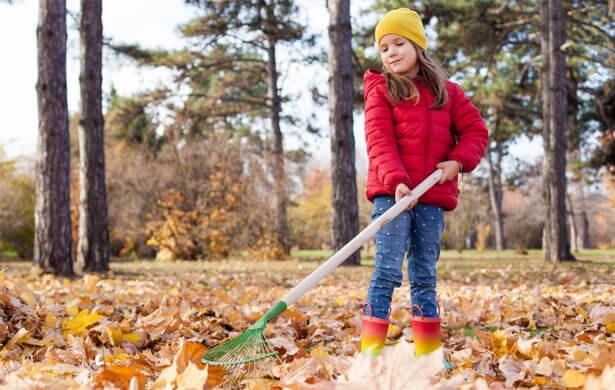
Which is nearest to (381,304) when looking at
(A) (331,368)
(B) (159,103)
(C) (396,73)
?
(A) (331,368)

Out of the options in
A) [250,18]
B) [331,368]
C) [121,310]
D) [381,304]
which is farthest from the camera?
[250,18]

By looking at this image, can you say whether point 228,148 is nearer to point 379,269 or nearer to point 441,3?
point 441,3

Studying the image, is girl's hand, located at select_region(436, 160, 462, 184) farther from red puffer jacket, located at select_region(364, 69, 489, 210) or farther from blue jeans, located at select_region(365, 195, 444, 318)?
blue jeans, located at select_region(365, 195, 444, 318)

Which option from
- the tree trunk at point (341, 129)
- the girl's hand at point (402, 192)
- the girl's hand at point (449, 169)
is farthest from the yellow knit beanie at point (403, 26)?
the tree trunk at point (341, 129)

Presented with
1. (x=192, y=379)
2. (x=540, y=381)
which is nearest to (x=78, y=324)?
(x=192, y=379)

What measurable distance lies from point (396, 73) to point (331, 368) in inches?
53.6

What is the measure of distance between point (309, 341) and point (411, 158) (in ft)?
4.10

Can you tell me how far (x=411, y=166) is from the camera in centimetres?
223

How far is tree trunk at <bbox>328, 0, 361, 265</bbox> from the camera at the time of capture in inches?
336

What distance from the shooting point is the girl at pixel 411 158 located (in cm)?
218

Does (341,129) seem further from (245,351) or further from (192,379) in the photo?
(192,379)

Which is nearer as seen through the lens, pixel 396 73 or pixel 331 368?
pixel 331 368

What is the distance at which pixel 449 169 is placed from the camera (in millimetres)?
2184

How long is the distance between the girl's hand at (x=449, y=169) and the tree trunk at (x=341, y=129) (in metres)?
6.30
